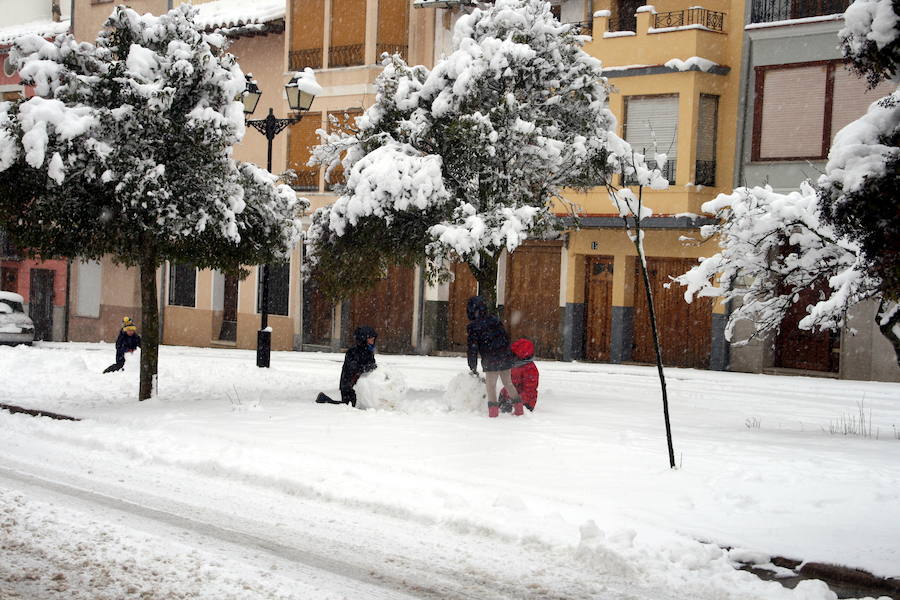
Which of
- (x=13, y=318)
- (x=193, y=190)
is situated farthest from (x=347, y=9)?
(x=193, y=190)

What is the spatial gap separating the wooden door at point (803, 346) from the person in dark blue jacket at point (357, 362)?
12973 millimetres

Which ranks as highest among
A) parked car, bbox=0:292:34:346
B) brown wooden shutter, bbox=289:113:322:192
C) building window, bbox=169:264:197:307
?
brown wooden shutter, bbox=289:113:322:192

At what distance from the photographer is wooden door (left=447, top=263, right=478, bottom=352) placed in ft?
96.7

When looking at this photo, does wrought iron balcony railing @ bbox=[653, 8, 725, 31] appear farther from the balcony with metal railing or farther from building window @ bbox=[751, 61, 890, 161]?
building window @ bbox=[751, 61, 890, 161]

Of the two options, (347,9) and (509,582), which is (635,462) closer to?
(509,582)

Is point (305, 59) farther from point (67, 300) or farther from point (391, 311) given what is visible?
point (67, 300)

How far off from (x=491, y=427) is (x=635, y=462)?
101 inches

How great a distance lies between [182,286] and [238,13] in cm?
920

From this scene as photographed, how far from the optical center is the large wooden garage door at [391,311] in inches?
1189

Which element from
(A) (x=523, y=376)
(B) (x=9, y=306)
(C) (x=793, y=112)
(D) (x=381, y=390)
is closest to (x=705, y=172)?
(C) (x=793, y=112)

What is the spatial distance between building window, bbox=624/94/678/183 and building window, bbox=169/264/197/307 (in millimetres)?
15707

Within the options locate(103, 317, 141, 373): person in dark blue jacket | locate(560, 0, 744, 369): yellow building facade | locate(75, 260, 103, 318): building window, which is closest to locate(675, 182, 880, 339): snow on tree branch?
locate(560, 0, 744, 369): yellow building facade

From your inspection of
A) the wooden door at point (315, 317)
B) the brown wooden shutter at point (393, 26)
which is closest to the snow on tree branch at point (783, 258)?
the brown wooden shutter at point (393, 26)

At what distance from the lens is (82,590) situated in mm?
6031
